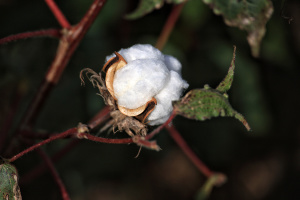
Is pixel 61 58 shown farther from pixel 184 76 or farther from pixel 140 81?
pixel 184 76

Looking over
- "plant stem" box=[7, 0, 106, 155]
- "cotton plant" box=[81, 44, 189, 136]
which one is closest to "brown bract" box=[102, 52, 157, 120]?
"cotton plant" box=[81, 44, 189, 136]

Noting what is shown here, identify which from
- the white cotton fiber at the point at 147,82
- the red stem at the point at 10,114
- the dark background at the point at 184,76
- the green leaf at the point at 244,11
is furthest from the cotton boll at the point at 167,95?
the dark background at the point at 184,76

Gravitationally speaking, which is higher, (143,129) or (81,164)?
(143,129)

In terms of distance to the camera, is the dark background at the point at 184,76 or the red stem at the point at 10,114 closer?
the red stem at the point at 10,114

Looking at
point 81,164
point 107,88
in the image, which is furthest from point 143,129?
point 81,164

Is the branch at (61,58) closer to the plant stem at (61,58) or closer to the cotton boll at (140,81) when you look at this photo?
the plant stem at (61,58)

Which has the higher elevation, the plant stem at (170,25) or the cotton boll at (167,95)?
the cotton boll at (167,95)

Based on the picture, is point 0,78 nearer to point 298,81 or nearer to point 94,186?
point 94,186
